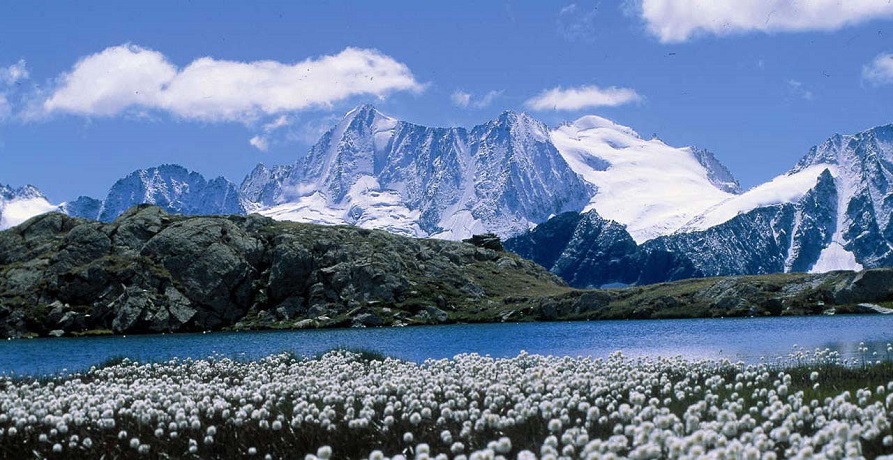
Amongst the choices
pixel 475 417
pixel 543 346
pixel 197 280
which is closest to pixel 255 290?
pixel 197 280

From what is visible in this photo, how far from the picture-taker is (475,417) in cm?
1827

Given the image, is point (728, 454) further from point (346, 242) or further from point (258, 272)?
point (346, 242)

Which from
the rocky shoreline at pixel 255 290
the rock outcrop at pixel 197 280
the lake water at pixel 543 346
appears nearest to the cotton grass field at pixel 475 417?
the lake water at pixel 543 346

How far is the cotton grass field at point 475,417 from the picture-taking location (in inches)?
559

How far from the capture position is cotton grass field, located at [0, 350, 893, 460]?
14.2 meters

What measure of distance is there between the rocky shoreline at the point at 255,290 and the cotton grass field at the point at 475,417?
127097 millimetres

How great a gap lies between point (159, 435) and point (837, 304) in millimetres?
152778

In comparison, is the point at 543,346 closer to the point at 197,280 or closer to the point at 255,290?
the point at 197,280

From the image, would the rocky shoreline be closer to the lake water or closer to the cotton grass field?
the lake water

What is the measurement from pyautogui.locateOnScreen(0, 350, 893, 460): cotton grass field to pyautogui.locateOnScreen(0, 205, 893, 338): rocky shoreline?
417 feet

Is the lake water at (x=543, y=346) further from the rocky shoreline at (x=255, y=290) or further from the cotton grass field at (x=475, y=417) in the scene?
the rocky shoreline at (x=255, y=290)

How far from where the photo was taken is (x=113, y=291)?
502 feet

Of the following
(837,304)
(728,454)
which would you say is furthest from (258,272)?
(728,454)

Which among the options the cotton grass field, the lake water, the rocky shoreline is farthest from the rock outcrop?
the cotton grass field
